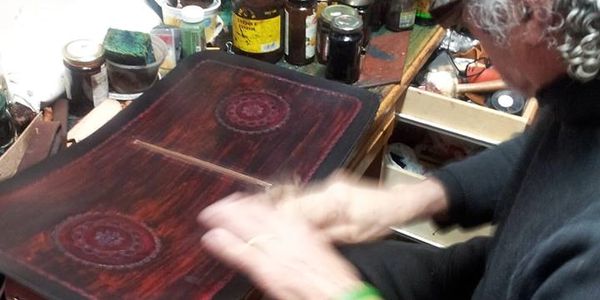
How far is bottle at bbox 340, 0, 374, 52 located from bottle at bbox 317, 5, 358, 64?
69 mm

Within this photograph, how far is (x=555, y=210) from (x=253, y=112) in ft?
1.93

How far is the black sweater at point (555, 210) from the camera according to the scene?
696 mm

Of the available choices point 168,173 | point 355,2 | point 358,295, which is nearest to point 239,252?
point 358,295

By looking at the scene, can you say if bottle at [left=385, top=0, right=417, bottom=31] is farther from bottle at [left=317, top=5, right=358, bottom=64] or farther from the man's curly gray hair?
the man's curly gray hair

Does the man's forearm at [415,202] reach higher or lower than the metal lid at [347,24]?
lower

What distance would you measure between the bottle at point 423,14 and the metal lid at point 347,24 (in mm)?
293

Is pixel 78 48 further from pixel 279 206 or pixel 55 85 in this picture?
pixel 279 206

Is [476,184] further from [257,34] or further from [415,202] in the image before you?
[257,34]

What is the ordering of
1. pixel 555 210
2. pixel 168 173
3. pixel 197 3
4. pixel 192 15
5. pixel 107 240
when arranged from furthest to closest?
1. pixel 197 3
2. pixel 192 15
3. pixel 168 173
4. pixel 107 240
5. pixel 555 210

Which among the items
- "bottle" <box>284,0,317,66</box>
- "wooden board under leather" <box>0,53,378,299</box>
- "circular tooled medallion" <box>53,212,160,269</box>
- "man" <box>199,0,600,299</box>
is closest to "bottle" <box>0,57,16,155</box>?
"wooden board under leather" <box>0,53,378,299</box>

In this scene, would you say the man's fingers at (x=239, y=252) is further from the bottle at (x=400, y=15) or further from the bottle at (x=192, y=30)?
the bottle at (x=400, y=15)

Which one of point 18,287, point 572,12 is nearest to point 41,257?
point 18,287

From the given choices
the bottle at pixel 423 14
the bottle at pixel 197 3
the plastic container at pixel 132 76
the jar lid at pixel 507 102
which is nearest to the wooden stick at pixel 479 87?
the jar lid at pixel 507 102

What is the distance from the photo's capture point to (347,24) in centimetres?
132
